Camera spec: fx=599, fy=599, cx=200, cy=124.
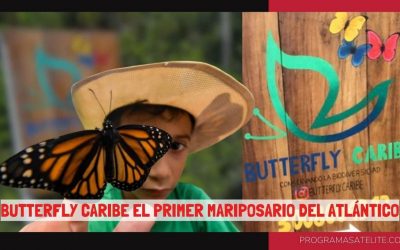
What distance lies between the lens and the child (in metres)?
2.92

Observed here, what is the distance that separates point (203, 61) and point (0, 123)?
109 cm

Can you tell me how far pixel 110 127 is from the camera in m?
2.77

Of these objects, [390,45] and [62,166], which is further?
[390,45]

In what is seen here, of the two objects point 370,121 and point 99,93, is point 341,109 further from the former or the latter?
Result: point 99,93

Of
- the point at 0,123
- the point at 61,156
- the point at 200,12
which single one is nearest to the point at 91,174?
the point at 61,156

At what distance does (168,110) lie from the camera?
2.98 metres

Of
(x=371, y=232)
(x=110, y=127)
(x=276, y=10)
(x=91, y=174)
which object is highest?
(x=276, y=10)

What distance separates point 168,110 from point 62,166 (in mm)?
621

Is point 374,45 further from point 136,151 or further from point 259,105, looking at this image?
point 136,151

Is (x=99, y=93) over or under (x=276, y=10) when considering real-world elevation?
under

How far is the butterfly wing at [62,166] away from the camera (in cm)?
255

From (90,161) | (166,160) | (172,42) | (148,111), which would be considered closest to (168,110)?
(148,111)

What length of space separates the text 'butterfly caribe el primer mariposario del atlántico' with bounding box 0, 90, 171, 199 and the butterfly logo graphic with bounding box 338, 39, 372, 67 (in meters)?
1.01

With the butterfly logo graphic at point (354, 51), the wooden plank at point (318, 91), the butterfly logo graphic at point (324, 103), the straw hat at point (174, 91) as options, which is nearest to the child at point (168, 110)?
the straw hat at point (174, 91)
